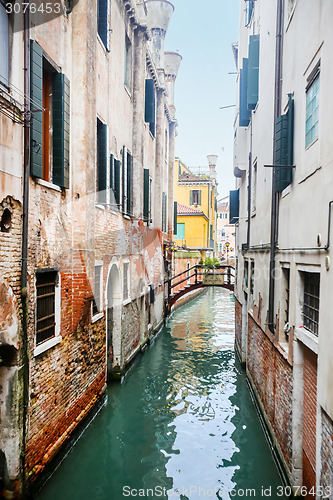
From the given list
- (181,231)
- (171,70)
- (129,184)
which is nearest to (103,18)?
(129,184)

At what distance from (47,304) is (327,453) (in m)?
3.94

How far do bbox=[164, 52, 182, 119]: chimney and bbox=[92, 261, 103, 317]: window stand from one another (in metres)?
13.0

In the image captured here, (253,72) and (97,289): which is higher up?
(253,72)

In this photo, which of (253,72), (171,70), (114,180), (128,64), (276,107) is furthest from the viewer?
(171,70)

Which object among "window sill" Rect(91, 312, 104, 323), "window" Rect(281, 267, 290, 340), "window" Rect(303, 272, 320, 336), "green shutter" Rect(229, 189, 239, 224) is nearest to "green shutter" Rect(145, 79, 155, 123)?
"green shutter" Rect(229, 189, 239, 224)

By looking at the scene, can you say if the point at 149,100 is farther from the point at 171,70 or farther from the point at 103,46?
the point at 171,70

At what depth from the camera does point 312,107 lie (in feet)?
15.5

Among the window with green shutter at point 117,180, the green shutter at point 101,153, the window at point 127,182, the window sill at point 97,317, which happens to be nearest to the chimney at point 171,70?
the window at point 127,182

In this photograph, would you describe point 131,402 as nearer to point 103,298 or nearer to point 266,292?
point 103,298

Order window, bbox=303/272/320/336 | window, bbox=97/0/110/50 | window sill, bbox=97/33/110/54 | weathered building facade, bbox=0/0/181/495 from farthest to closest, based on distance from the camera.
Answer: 1. window, bbox=97/0/110/50
2. window sill, bbox=97/33/110/54
3. weathered building facade, bbox=0/0/181/495
4. window, bbox=303/272/320/336

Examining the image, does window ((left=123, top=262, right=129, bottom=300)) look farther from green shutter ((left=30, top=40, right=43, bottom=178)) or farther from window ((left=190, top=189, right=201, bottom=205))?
window ((left=190, top=189, right=201, bottom=205))

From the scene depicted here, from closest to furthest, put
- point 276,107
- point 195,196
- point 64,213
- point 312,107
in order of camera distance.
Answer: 1. point 312,107
2. point 64,213
3. point 276,107
4. point 195,196

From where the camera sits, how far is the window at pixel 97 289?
314 inches

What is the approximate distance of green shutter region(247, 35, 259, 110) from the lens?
9.21 metres
